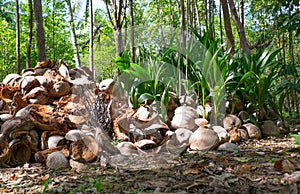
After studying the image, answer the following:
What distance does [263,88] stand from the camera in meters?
2.96

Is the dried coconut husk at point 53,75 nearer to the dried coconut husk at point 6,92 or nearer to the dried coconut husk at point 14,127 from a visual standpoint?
the dried coconut husk at point 6,92

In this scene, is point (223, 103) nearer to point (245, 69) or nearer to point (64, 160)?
point (245, 69)

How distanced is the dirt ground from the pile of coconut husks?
134 mm

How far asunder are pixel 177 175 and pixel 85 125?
1101 mm

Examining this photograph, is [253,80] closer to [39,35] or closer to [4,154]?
[4,154]

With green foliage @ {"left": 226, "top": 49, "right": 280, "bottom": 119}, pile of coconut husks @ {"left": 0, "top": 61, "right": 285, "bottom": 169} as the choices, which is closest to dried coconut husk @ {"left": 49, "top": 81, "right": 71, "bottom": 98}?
pile of coconut husks @ {"left": 0, "top": 61, "right": 285, "bottom": 169}

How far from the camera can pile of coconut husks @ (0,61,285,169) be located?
2.25m

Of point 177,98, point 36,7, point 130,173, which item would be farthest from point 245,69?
point 36,7

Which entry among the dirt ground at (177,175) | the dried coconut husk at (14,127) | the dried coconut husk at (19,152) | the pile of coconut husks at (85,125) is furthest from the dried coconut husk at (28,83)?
the dirt ground at (177,175)

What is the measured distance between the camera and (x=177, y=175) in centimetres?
181

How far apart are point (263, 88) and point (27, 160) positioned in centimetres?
202

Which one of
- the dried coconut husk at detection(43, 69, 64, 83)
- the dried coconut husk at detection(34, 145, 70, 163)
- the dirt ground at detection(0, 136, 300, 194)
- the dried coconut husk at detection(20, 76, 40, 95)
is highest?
the dried coconut husk at detection(43, 69, 64, 83)

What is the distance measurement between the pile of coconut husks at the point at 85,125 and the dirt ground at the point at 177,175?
0.13 meters

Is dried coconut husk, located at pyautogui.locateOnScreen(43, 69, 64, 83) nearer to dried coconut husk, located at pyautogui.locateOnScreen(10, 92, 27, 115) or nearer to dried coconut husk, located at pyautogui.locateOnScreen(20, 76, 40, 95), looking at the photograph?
dried coconut husk, located at pyautogui.locateOnScreen(20, 76, 40, 95)
